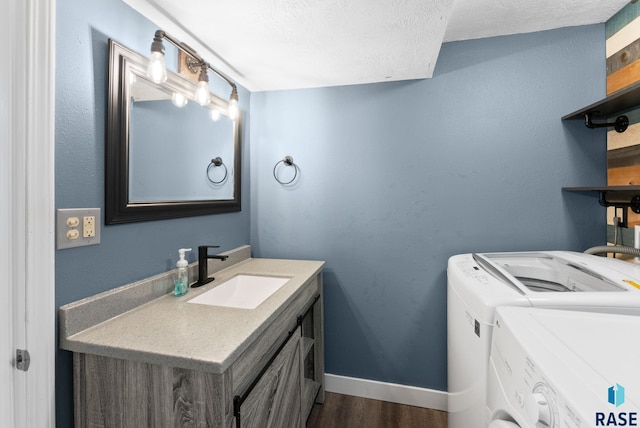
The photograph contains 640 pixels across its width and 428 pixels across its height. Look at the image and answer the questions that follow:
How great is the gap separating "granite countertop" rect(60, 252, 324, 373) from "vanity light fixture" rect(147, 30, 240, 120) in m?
0.88

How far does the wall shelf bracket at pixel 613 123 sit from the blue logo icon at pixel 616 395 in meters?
1.61

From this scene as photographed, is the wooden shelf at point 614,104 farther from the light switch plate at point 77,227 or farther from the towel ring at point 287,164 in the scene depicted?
the light switch plate at point 77,227

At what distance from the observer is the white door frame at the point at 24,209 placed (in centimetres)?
83

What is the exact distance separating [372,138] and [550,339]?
1493 millimetres

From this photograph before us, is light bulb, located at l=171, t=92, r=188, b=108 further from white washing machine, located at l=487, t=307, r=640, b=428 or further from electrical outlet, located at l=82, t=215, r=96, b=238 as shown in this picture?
white washing machine, located at l=487, t=307, r=640, b=428

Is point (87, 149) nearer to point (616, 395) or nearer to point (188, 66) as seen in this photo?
point (188, 66)

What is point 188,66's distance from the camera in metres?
1.47

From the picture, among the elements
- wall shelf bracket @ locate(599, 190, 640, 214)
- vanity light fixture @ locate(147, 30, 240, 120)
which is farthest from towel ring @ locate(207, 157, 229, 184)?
wall shelf bracket @ locate(599, 190, 640, 214)

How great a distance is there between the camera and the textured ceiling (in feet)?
4.09

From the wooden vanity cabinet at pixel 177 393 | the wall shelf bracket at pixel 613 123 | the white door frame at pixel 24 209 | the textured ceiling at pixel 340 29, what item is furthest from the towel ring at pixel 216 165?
the wall shelf bracket at pixel 613 123

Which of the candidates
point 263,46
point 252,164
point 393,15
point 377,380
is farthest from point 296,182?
point 377,380

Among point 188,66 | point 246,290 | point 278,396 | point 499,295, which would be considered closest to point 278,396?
point 278,396

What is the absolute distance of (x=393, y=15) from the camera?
51.1 inches

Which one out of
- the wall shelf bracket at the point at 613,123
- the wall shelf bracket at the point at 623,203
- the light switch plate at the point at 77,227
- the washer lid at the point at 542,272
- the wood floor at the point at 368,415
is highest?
the wall shelf bracket at the point at 613,123
